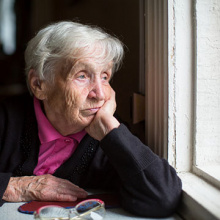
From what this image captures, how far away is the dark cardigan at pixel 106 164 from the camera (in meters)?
1.07

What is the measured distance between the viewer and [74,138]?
4.40 ft

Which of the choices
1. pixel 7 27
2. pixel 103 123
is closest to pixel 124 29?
pixel 103 123

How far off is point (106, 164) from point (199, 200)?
17.4 inches

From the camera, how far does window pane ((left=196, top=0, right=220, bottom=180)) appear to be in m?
1.19

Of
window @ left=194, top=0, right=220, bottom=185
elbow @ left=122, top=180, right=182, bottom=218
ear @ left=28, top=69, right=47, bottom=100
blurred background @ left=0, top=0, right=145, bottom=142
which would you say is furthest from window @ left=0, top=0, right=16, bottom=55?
elbow @ left=122, top=180, right=182, bottom=218

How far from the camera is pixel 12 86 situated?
6102 millimetres

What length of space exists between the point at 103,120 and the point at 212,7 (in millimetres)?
590

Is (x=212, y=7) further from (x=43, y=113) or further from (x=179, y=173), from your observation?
(x=43, y=113)

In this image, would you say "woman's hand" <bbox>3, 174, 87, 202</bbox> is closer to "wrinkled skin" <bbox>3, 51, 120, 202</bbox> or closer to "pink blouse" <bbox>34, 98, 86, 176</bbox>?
"wrinkled skin" <bbox>3, 51, 120, 202</bbox>

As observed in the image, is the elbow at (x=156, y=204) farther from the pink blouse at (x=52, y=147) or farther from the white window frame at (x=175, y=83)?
the pink blouse at (x=52, y=147)

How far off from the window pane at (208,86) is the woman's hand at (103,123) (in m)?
0.33

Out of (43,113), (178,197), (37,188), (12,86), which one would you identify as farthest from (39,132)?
(12,86)

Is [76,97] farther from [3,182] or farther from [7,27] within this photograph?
[7,27]

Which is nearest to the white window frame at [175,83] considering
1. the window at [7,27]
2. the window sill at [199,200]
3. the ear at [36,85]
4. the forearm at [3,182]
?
the window sill at [199,200]
